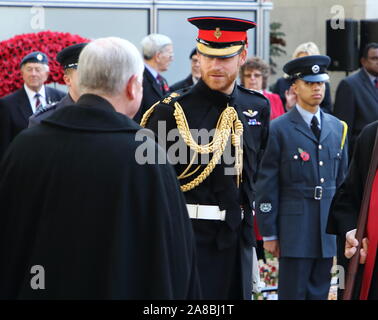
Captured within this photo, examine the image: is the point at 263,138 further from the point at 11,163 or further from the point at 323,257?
the point at 11,163

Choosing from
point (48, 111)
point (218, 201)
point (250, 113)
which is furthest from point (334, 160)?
point (48, 111)

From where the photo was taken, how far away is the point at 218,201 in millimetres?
5621

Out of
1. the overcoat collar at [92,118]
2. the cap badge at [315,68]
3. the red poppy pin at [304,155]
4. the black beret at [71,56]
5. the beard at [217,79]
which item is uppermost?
the black beret at [71,56]

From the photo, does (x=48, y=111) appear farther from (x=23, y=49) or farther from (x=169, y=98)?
(x=23, y=49)

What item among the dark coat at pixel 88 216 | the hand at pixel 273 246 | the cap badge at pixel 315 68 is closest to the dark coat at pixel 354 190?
the dark coat at pixel 88 216

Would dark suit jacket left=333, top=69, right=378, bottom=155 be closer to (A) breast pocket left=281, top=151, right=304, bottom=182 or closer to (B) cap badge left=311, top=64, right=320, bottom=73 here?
(B) cap badge left=311, top=64, right=320, bottom=73

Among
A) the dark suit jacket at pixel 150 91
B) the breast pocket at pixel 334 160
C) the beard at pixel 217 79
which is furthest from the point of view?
the dark suit jacket at pixel 150 91

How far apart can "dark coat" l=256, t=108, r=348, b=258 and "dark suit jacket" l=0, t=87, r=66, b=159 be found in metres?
2.69

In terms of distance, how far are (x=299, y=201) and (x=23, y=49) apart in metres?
3.96

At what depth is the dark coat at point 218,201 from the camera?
18.4 feet

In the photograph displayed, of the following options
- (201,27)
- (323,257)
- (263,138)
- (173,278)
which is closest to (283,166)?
(323,257)

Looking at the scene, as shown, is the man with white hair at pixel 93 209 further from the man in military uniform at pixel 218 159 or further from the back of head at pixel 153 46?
the back of head at pixel 153 46

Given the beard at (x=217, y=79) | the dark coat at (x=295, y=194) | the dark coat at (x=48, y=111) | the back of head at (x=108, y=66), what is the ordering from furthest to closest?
the dark coat at (x=295, y=194), the dark coat at (x=48, y=111), the beard at (x=217, y=79), the back of head at (x=108, y=66)

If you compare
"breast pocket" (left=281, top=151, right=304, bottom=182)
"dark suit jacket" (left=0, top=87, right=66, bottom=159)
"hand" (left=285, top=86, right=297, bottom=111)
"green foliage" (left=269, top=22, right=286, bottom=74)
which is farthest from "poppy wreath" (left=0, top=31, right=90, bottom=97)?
"green foliage" (left=269, top=22, right=286, bottom=74)
